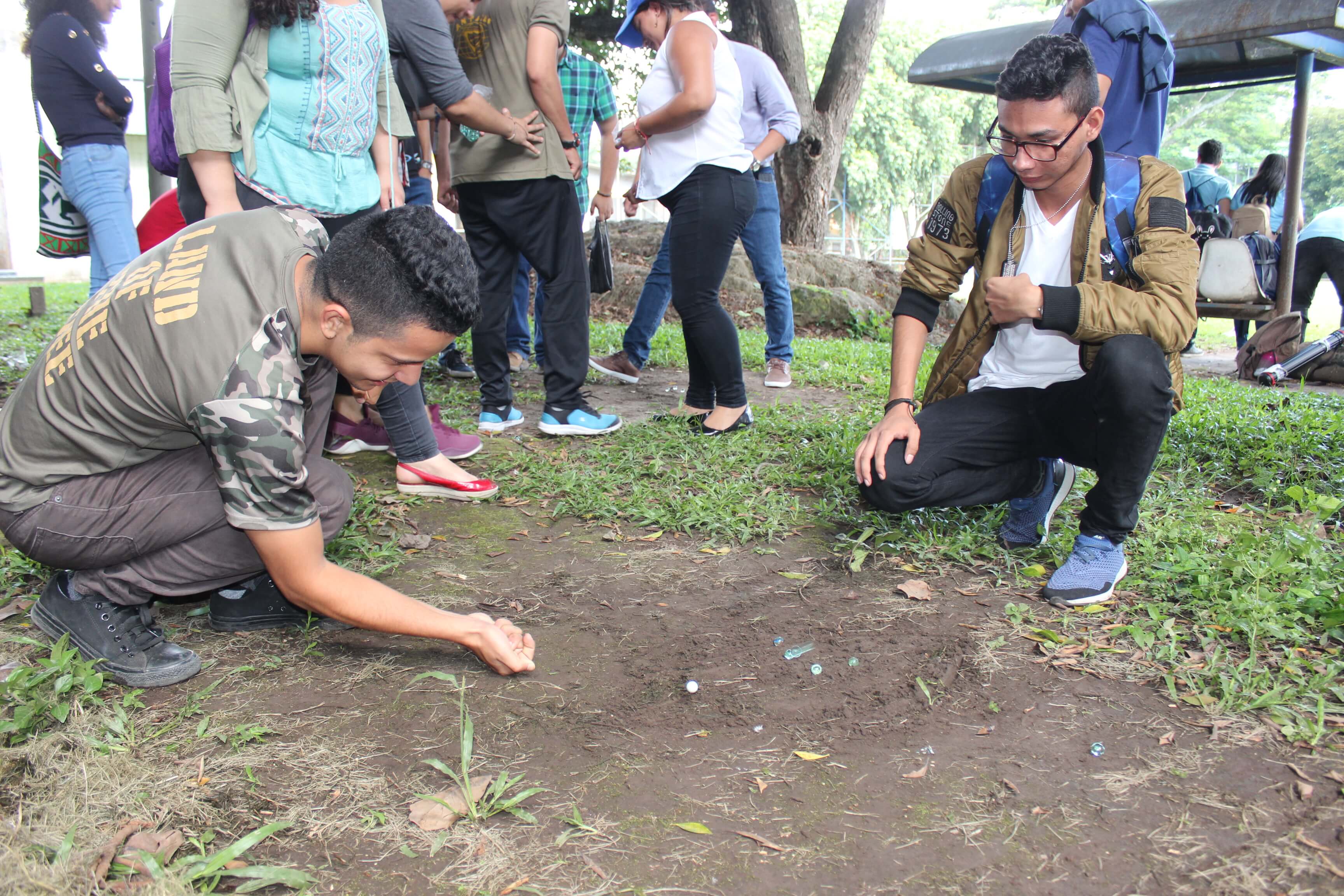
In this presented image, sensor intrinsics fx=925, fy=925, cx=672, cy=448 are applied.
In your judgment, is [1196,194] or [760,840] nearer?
[760,840]

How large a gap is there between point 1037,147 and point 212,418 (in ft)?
7.24

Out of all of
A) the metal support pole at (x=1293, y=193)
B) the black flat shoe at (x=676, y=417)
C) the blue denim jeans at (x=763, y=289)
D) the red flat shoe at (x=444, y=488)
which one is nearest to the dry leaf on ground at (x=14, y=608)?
the red flat shoe at (x=444, y=488)

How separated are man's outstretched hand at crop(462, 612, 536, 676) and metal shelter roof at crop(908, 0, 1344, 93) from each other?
19.0ft

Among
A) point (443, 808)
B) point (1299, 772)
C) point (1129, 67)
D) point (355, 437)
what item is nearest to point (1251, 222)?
point (1129, 67)

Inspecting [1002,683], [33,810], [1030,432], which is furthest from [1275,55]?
[33,810]

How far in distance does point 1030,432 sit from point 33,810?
2.73 meters

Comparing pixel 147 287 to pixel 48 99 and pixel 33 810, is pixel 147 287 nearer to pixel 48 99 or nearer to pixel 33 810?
pixel 33 810

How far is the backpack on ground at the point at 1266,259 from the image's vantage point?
7.62m

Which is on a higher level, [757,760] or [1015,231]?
[1015,231]

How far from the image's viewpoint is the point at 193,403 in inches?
72.6

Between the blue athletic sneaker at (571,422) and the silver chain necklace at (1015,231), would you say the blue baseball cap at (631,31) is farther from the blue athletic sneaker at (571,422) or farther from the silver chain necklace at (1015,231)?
the silver chain necklace at (1015,231)

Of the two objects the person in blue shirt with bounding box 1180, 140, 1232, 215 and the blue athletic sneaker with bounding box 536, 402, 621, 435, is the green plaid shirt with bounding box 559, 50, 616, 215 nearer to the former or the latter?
the blue athletic sneaker with bounding box 536, 402, 621, 435

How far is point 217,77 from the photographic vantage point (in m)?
2.82

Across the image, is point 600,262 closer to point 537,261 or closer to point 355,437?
point 537,261
